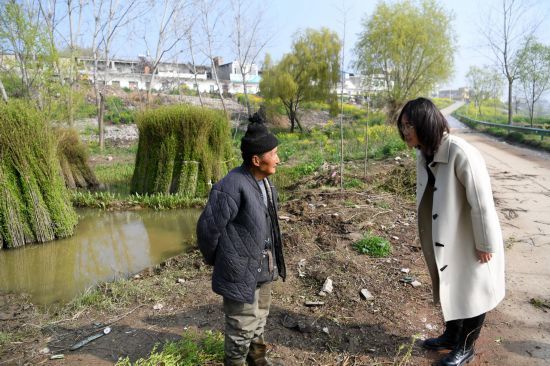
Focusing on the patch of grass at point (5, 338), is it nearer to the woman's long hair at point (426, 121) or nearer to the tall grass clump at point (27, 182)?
the tall grass clump at point (27, 182)

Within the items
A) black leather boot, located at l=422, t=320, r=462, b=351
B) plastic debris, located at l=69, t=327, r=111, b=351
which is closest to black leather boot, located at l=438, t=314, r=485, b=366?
black leather boot, located at l=422, t=320, r=462, b=351

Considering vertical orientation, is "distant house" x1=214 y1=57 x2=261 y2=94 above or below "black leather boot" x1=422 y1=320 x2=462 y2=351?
above

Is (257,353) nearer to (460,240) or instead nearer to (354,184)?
(460,240)

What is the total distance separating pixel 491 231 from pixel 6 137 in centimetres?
662

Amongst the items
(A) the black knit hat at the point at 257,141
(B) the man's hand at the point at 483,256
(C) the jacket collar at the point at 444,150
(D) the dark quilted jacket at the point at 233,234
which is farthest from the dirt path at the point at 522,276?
(A) the black knit hat at the point at 257,141

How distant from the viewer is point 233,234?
2.21 meters

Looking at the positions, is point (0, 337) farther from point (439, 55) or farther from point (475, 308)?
point (439, 55)

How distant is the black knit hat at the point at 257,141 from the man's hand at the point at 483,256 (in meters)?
1.43

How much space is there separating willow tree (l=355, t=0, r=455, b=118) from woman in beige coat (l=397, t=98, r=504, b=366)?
25941 millimetres

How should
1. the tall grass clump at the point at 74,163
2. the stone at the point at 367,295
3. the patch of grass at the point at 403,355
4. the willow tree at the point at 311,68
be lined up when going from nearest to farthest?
the patch of grass at the point at 403,355 → the stone at the point at 367,295 → the tall grass clump at the point at 74,163 → the willow tree at the point at 311,68

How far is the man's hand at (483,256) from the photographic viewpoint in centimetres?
236

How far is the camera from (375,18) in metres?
27.7

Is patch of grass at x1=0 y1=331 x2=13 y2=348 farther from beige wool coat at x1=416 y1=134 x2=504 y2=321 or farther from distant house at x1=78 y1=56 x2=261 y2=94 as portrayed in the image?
distant house at x1=78 y1=56 x2=261 y2=94

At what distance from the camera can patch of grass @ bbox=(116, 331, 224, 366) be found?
99.7 inches
